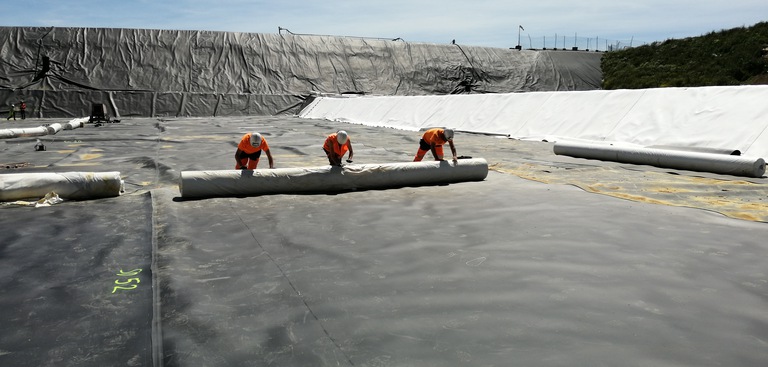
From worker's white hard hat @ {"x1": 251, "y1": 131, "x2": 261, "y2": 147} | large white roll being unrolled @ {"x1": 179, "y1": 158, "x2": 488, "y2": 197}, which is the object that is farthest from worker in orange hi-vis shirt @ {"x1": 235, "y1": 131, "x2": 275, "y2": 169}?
large white roll being unrolled @ {"x1": 179, "y1": 158, "x2": 488, "y2": 197}

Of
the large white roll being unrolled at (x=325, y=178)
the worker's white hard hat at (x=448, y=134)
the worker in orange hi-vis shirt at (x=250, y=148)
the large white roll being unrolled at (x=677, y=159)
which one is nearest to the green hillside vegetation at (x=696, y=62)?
the large white roll being unrolled at (x=677, y=159)

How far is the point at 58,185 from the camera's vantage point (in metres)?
6.12

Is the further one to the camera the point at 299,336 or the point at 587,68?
the point at 587,68

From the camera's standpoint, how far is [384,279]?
143 inches

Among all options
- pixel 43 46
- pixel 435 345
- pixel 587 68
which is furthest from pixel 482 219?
pixel 587 68

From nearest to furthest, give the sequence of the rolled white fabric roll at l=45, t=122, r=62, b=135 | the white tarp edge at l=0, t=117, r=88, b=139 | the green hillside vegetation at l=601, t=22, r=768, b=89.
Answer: the white tarp edge at l=0, t=117, r=88, b=139 < the rolled white fabric roll at l=45, t=122, r=62, b=135 < the green hillside vegetation at l=601, t=22, r=768, b=89

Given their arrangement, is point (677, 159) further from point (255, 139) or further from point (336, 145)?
point (255, 139)

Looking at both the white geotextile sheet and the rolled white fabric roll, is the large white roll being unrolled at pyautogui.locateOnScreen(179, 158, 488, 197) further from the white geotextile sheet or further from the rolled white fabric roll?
the rolled white fabric roll

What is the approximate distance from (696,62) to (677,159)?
97.5 ft

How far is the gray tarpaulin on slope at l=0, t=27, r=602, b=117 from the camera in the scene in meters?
30.4

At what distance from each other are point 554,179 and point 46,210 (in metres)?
6.55

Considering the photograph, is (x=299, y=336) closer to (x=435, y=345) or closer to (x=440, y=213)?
(x=435, y=345)

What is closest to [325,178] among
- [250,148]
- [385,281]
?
[250,148]

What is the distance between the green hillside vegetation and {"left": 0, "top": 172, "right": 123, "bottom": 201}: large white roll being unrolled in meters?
31.7
